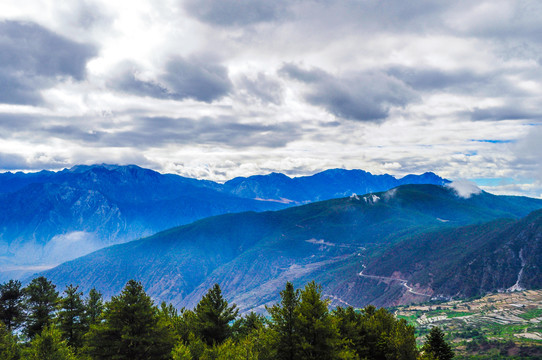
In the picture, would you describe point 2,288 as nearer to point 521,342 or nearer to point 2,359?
point 2,359

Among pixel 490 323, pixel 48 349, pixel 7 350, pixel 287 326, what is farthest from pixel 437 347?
pixel 490 323

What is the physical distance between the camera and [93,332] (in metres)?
34.6

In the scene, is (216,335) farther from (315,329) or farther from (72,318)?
(72,318)

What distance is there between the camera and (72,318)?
160ft

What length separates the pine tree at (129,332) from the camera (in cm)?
3384

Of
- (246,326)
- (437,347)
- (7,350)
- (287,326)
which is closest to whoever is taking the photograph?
(287,326)

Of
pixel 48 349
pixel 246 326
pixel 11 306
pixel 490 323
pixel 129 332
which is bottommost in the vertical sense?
pixel 490 323

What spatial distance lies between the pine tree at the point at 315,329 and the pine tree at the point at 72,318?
111ft

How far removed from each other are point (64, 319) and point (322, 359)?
37.3 metres

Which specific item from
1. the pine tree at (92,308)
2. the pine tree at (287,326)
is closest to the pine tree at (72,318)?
the pine tree at (92,308)

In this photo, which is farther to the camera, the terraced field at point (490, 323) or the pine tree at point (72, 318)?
the terraced field at point (490, 323)

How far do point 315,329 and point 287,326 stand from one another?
9.13 feet

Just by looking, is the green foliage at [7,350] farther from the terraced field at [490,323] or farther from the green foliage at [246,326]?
the terraced field at [490,323]

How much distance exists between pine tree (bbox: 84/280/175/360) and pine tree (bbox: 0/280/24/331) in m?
24.6
